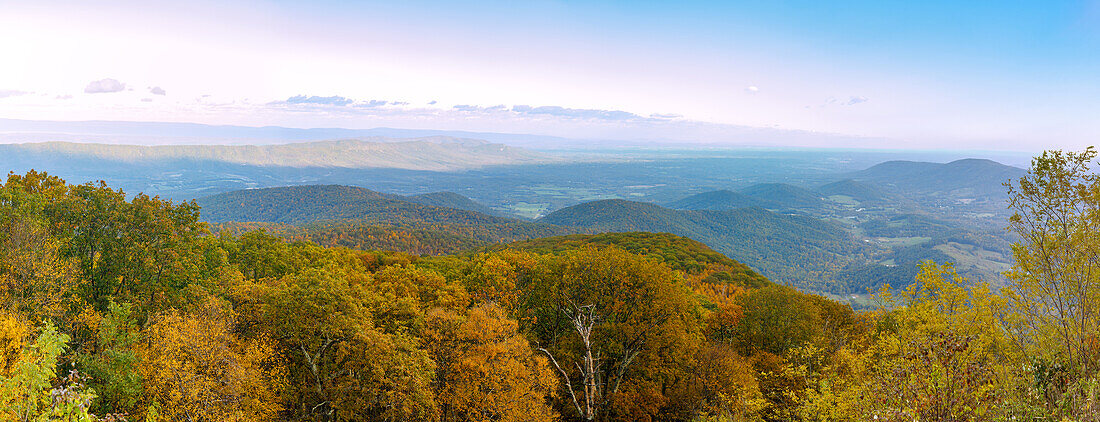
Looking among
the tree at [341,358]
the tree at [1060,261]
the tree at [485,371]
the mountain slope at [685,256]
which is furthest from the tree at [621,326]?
the mountain slope at [685,256]

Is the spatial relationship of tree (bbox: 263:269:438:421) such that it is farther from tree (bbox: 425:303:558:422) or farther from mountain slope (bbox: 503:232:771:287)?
mountain slope (bbox: 503:232:771:287)

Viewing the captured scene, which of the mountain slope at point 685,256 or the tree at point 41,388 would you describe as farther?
the mountain slope at point 685,256

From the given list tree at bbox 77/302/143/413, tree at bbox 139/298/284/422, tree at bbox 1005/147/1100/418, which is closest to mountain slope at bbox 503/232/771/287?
tree at bbox 139/298/284/422

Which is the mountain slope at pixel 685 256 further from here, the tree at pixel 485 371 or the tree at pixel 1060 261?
the tree at pixel 1060 261

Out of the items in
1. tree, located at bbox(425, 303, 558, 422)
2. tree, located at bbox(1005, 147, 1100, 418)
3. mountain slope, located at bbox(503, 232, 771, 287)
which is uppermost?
tree, located at bbox(1005, 147, 1100, 418)

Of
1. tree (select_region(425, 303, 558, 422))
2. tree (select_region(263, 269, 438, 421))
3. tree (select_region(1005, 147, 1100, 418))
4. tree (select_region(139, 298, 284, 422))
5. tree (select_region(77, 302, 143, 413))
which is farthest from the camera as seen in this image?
tree (select_region(425, 303, 558, 422))

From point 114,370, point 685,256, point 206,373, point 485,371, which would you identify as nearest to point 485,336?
point 485,371

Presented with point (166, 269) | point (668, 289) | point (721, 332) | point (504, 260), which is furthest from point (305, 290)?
point (721, 332)

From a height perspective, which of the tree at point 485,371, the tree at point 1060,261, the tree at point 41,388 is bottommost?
the tree at point 485,371
